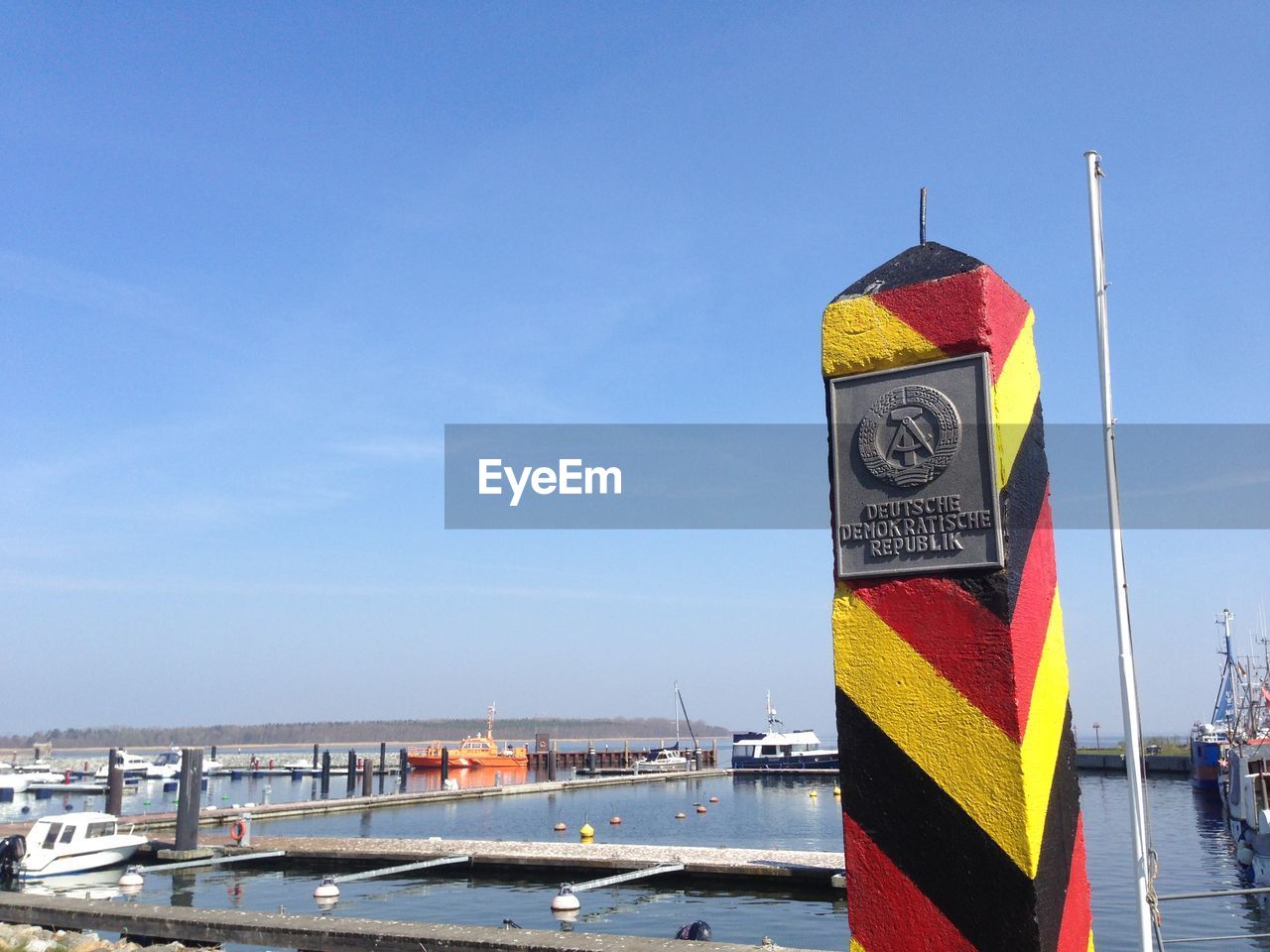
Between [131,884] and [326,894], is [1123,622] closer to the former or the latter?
[326,894]

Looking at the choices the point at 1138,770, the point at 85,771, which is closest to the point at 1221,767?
the point at 1138,770

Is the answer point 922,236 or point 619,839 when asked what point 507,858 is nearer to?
point 619,839

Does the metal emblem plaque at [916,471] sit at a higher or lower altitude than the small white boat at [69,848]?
higher

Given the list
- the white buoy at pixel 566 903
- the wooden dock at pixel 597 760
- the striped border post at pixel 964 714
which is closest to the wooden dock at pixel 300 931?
the striped border post at pixel 964 714

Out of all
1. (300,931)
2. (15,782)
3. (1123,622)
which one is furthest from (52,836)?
(15,782)

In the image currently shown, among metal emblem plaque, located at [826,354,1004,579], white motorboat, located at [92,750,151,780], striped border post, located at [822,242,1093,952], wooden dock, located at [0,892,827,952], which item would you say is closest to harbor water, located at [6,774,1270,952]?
wooden dock, located at [0,892,827,952]

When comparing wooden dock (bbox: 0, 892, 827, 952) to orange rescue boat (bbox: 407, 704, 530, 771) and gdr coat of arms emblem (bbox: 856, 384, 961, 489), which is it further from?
orange rescue boat (bbox: 407, 704, 530, 771)

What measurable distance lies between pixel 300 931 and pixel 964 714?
326 inches

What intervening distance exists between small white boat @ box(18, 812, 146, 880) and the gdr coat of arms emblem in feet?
86.0

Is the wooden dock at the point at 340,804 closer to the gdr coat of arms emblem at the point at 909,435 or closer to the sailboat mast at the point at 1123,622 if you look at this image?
the sailboat mast at the point at 1123,622

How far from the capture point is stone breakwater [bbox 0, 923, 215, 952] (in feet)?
33.9

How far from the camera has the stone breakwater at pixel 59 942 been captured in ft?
33.9

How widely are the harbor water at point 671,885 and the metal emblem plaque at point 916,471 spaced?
34.2 ft

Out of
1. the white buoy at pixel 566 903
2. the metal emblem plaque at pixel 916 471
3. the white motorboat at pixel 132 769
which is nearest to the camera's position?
the metal emblem plaque at pixel 916 471
